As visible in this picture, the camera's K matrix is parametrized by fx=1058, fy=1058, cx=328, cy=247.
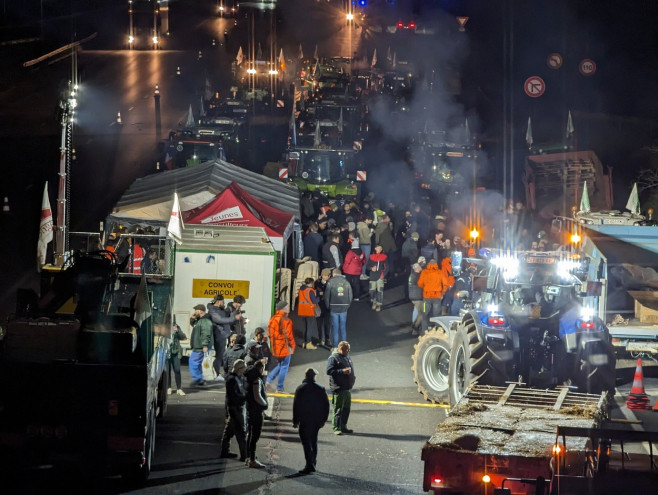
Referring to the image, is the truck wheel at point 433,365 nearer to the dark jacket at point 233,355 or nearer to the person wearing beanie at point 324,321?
the dark jacket at point 233,355

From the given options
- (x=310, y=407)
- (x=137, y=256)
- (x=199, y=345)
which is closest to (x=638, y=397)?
(x=310, y=407)

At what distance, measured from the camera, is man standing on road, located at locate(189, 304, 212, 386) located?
1688 centimetres

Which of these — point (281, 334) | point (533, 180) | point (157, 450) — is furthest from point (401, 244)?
point (157, 450)

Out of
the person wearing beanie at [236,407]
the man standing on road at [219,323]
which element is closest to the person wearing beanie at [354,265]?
the man standing on road at [219,323]

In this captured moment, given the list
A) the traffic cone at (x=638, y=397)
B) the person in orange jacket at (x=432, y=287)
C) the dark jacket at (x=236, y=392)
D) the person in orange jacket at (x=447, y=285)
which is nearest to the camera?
Answer: the dark jacket at (x=236, y=392)

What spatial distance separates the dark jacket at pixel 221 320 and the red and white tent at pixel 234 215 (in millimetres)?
2873

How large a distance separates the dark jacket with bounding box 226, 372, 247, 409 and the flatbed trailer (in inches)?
106

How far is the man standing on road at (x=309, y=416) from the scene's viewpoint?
12.7 m

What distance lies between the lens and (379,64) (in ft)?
163

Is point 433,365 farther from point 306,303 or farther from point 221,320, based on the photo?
point 306,303

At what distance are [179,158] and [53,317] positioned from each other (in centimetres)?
1964

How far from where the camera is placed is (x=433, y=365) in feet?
53.8

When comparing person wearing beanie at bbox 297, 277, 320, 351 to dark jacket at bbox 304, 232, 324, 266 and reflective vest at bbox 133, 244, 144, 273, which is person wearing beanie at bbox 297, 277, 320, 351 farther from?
dark jacket at bbox 304, 232, 324, 266

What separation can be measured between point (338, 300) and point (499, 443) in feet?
28.7
